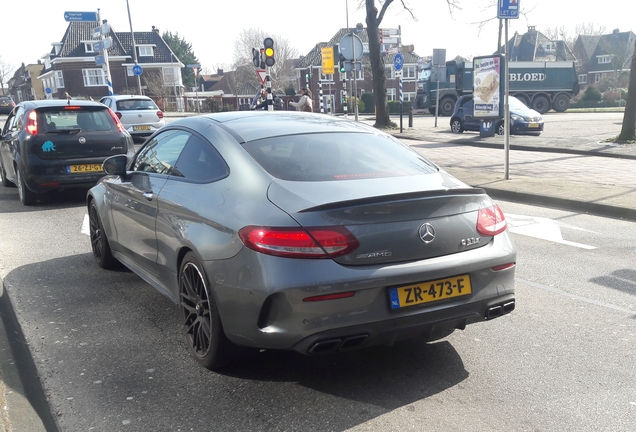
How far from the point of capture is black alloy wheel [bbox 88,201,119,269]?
5.94 m

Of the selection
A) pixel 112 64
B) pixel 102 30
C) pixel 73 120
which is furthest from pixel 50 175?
pixel 112 64

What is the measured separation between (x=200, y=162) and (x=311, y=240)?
132 cm

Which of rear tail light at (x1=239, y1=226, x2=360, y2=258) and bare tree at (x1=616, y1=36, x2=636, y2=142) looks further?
bare tree at (x1=616, y1=36, x2=636, y2=142)

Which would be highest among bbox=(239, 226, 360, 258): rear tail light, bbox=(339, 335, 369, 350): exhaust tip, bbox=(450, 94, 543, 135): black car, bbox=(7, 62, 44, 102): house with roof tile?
bbox=(7, 62, 44, 102): house with roof tile

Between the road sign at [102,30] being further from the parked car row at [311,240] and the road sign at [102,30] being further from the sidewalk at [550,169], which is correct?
the parked car row at [311,240]

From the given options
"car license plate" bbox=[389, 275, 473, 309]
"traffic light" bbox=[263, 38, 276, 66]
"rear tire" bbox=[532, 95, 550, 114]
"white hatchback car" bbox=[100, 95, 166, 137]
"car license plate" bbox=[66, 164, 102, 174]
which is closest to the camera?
"car license plate" bbox=[389, 275, 473, 309]

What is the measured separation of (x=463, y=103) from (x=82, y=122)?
1649 cm

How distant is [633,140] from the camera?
1666 cm

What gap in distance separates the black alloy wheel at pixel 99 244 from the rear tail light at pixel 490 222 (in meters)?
3.75

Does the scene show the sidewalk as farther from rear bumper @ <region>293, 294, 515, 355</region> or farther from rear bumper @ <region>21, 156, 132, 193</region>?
rear bumper @ <region>21, 156, 132, 193</region>

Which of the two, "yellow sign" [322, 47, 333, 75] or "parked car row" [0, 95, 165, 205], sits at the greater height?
"yellow sign" [322, 47, 333, 75]

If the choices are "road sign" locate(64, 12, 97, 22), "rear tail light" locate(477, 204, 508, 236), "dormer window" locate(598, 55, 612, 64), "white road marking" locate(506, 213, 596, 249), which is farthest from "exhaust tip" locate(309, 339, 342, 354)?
Result: "dormer window" locate(598, 55, 612, 64)

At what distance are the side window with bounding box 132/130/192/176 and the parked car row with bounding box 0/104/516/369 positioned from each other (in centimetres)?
3

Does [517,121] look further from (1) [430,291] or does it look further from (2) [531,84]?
(2) [531,84]
